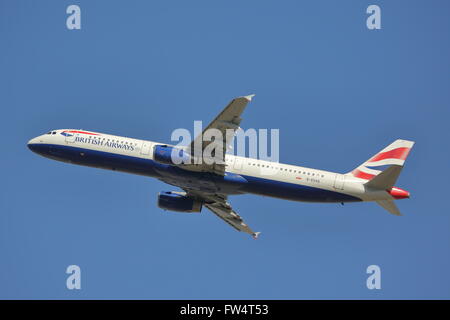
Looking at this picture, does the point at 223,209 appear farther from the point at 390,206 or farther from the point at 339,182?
the point at 390,206

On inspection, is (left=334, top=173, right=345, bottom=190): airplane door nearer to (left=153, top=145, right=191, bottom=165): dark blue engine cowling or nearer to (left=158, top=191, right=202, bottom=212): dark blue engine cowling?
(left=153, top=145, right=191, bottom=165): dark blue engine cowling

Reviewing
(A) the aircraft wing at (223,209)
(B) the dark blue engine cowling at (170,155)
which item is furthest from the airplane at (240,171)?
(A) the aircraft wing at (223,209)

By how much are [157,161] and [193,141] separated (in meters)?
3.53

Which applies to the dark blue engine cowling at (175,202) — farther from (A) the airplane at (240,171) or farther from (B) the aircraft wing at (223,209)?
(A) the airplane at (240,171)

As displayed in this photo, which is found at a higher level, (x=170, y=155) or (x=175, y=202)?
(x=170, y=155)

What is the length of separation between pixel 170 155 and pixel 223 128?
551 centimetres

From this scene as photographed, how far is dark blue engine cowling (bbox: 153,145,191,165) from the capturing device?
57.9 metres

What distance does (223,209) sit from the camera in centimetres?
6856

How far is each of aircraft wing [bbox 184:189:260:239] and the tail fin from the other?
12966 mm

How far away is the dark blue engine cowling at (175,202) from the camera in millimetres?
66812

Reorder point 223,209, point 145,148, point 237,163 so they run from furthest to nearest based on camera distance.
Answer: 1. point 223,209
2. point 145,148
3. point 237,163

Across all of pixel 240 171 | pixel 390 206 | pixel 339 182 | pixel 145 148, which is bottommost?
pixel 390 206

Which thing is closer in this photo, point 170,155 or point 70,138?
point 170,155

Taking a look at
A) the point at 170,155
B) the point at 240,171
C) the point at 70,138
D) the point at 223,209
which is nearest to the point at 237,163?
the point at 240,171
